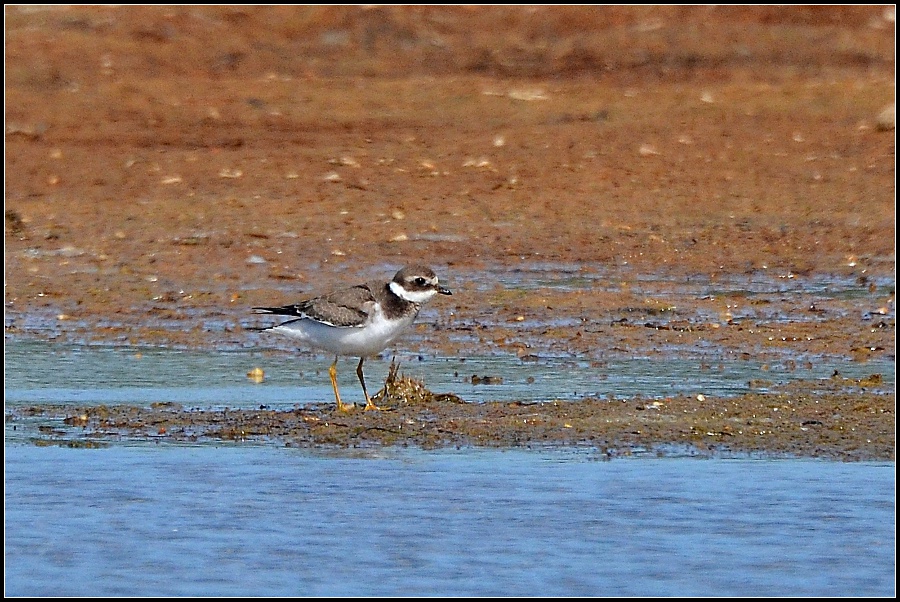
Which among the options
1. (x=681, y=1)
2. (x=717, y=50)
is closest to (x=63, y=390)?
(x=717, y=50)

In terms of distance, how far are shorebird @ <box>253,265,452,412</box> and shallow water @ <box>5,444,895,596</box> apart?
0.96 metres

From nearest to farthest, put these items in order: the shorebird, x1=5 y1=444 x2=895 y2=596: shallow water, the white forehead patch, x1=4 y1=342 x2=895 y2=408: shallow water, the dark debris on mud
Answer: x1=5 y1=444 x2=895 y2=596: shallow water, the dark debris on mud, the shorebird, the white forehead patch, x1=4 y1=342 x2=895 y2=408: shallow water

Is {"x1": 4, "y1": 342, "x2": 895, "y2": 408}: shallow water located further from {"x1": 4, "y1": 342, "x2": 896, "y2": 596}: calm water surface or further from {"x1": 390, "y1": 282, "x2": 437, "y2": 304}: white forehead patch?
{"x1": 4, "y1": 342, "x2": 896, "y2": 596}: calm water surface

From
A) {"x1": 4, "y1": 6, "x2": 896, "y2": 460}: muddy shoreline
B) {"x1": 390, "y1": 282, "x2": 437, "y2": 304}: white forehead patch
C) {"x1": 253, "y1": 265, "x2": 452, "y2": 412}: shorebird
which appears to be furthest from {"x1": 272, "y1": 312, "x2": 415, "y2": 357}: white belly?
{"x1": 4, "y1": 6, "x2": 896, "y2": 460}: muddy shoreline

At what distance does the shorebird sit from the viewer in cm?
849

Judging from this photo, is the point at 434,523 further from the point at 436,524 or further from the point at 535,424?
the point at 535,424

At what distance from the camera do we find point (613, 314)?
1118 cm

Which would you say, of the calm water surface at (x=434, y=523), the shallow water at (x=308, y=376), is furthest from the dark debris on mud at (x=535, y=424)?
the shallow water at (x=308, y=376)

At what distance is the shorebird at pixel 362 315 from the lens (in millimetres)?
8492

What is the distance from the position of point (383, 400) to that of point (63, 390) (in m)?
1.79

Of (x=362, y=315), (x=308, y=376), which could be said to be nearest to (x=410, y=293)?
(x=362, y=315)

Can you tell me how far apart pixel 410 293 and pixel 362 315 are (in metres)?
0.33

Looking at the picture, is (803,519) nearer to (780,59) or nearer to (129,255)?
(129,255)

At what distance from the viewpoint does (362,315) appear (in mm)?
8477
